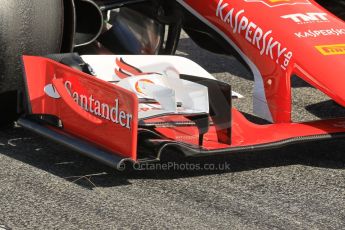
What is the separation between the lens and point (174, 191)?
393 centimetres

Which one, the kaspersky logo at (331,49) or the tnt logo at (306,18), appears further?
the tnt logo at (306,18)

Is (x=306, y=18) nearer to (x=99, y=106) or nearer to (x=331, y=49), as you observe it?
(x=331, y=49)

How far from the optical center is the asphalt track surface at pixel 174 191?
358cm

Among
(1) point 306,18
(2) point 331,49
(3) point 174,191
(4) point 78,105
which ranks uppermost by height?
(1) point 306,18

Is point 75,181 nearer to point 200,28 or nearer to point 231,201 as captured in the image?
point 231,201

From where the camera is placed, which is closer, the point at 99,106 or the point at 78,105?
the point at 99,106

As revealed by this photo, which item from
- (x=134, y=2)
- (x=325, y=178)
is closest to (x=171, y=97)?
(x=325, y=178)

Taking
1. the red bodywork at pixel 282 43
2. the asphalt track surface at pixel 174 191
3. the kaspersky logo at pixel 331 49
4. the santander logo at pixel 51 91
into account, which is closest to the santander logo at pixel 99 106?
the santander logo at pixel 51 91

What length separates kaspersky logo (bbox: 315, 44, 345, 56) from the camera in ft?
14.3

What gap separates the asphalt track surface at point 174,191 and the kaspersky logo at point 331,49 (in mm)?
552

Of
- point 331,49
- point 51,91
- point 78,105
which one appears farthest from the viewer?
point 331,49

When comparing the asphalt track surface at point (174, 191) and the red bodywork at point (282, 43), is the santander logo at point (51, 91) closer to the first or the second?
the asphalt track surface at point (174, 191)

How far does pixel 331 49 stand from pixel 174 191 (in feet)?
3.75

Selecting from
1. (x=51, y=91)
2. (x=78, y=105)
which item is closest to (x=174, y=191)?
(x=78, y=105)
